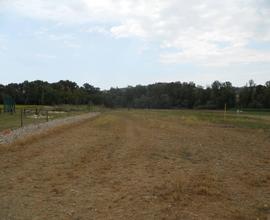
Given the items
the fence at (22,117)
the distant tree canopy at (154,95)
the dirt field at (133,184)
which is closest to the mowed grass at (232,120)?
the fence at (22,117)

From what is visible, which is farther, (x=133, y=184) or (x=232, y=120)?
(x=232, y=120)

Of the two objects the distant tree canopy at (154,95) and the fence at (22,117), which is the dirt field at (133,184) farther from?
the distant tree canopy at (154,95)

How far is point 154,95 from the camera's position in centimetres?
16112

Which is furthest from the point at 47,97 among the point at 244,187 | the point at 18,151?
the point at 244,187

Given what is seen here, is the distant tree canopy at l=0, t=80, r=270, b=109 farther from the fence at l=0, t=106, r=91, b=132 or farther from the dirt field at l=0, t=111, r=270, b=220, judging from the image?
the dirt field at l=0, t=111, r=270, b=220

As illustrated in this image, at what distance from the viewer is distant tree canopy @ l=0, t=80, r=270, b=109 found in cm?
11962

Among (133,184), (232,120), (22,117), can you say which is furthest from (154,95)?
(133,184)

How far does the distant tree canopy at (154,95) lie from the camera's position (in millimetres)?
119625

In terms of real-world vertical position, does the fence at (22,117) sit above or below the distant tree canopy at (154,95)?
below

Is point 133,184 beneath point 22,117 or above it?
beneath

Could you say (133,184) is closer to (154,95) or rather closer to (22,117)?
(22,117)

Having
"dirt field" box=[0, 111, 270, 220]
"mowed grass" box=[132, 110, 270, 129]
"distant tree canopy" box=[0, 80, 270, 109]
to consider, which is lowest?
"mowed grass" box=[132, 110, 270, 129]

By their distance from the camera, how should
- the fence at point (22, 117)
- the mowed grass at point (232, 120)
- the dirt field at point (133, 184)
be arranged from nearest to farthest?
1. the dirt field at point (133, 184)
2. the fence at point (22, 117)
3. the mowed grass at point (232, 120)

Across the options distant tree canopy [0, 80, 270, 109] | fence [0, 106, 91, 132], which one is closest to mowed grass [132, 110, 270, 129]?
fence [0, 106, 91, 132]
